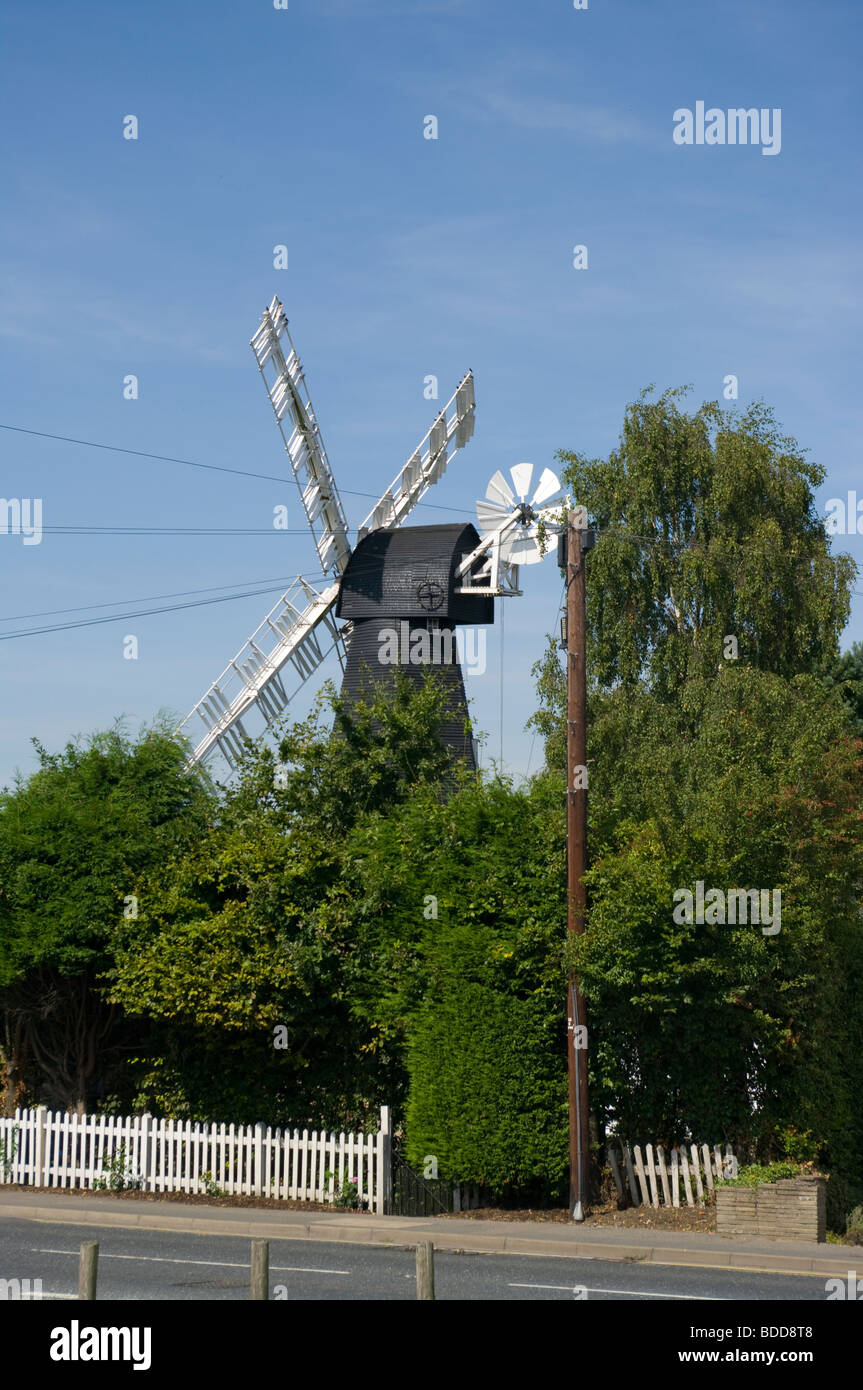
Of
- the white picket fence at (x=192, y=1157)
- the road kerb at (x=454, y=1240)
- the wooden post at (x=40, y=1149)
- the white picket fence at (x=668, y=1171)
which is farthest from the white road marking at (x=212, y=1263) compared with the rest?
the wooden post at (x=40, y=1149)

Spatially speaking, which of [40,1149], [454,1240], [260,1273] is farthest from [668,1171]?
[260,1273]

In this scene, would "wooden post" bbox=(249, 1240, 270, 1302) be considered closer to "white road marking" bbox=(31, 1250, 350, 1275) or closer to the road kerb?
"white road marking" bbox=(31, 1250, 350, 1275)

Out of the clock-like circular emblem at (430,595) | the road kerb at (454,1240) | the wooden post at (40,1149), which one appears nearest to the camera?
the road kerb at (454,1240)

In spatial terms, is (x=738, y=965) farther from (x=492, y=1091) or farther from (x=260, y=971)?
(x=260, y=971)

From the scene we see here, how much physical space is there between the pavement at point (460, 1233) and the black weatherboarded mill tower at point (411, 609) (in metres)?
14.2

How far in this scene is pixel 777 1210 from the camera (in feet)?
59.8

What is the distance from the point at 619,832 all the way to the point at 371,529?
18.8 meters

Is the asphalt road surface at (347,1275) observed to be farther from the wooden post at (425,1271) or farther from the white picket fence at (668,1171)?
the wooden post at (425,1271)

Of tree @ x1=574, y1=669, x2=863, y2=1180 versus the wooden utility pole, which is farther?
the wooden utility pole

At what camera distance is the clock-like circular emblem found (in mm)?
33469

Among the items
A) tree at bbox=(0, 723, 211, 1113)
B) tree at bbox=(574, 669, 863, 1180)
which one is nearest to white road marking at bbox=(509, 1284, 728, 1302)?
tree at bbox=(574, 669, 863, 1180)

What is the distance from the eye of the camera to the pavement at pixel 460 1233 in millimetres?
16734

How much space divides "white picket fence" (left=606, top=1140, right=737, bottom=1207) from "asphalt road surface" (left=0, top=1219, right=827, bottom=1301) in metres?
3.31
